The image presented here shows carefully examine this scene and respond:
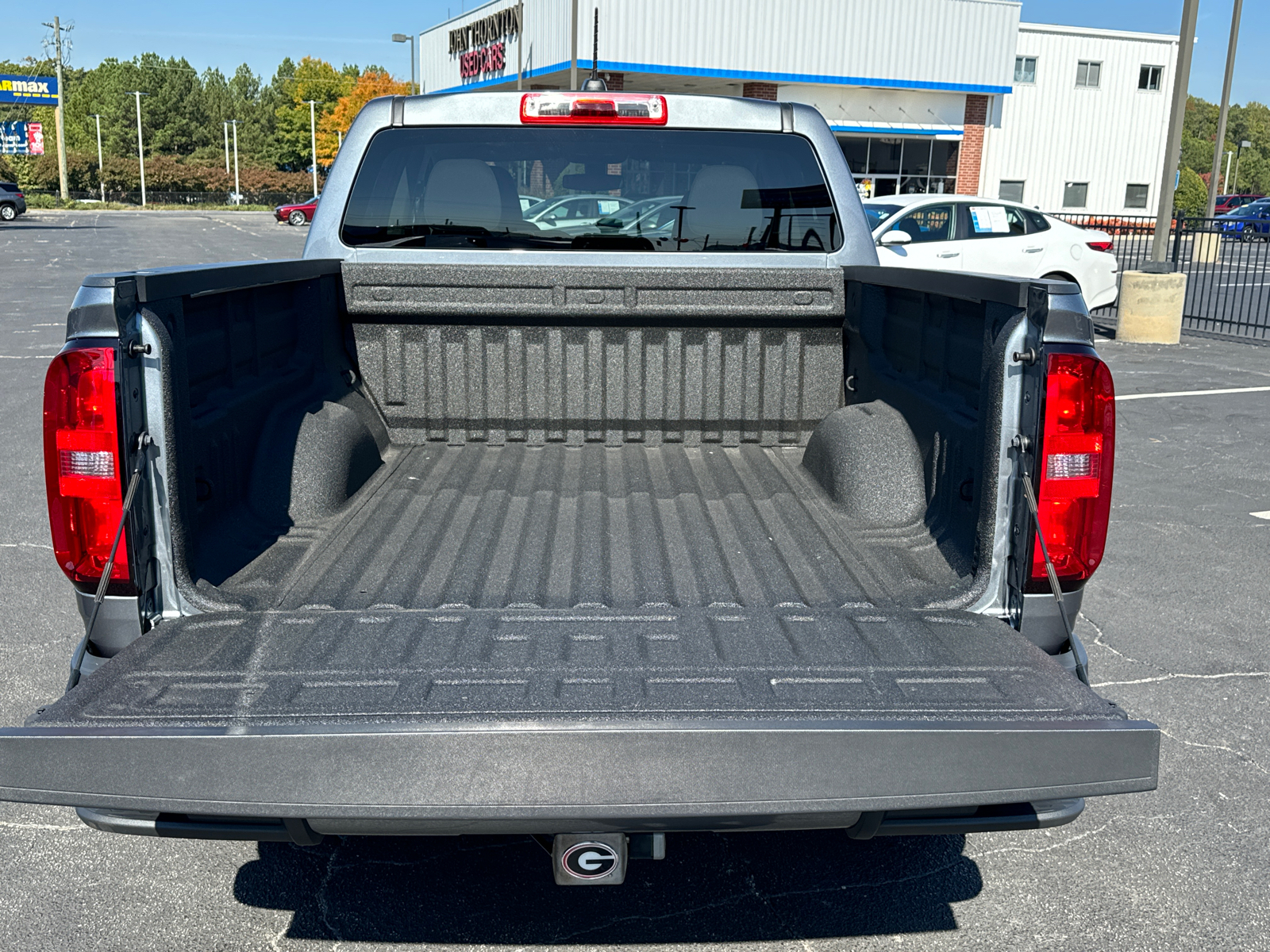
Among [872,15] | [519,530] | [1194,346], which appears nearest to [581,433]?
[519,530]

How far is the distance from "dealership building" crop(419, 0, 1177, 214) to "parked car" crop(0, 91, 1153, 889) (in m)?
28.3

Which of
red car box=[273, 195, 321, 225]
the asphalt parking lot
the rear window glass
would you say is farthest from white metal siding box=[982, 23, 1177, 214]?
the asphalt parking lot

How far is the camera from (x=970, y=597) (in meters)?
2.71

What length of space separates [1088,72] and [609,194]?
147ft

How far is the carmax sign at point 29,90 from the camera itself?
2746 inches

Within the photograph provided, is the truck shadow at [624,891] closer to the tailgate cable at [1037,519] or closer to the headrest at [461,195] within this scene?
the tailgate cable at [1037,519]

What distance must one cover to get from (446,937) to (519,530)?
1.15 m

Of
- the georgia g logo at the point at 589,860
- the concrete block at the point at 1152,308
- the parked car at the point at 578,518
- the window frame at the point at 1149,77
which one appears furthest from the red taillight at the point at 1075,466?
the window frame at the point at 1149,77

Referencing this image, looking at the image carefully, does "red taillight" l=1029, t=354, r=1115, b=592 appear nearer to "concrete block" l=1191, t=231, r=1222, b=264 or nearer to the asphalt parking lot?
the asphalt parking lot

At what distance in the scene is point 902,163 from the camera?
3853cm

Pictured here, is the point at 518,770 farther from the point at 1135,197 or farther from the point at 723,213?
the point at 1135,197

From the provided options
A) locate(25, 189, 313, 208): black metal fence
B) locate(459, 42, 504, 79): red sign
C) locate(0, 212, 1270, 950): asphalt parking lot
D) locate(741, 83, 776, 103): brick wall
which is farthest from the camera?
locate(25, 189, 313, 208): black metal fence

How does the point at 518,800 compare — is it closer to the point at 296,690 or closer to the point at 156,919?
the point at 296,690

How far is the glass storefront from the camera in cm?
3772
